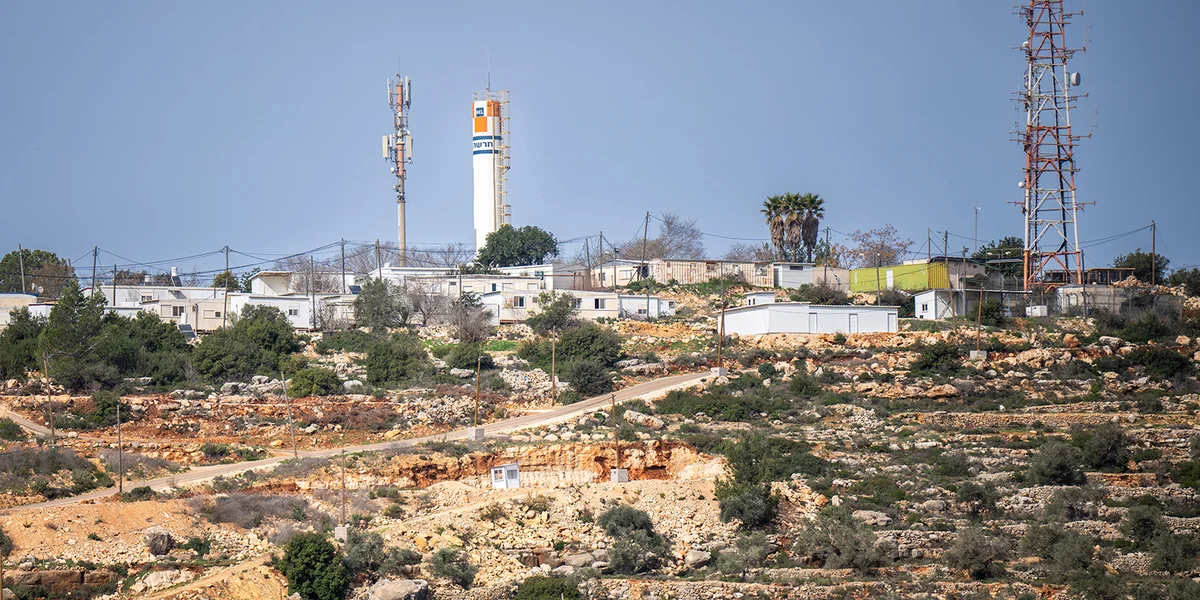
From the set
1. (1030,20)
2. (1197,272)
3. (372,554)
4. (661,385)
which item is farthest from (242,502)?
(1197,272)

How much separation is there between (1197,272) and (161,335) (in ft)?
153

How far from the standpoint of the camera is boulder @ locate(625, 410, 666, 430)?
40.7m

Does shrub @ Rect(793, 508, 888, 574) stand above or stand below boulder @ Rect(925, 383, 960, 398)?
below

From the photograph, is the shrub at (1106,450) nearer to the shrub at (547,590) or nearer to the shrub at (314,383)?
the shrub at (547,590)

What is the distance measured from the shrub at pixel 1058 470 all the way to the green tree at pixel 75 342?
1190 inches

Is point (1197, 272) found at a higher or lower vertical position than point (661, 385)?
higher

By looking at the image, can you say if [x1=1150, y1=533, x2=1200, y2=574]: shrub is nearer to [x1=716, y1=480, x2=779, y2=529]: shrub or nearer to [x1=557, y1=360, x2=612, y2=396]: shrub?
[x1=716, y1=480, x2=779, y2=529]: shrub

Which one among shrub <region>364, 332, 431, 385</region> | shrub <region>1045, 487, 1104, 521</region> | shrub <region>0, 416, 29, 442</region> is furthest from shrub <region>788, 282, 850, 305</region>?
shrub <region>0, 416, 29, 442</region>

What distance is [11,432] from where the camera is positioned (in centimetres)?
3812

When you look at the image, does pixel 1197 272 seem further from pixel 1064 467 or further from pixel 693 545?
pixel 693 545

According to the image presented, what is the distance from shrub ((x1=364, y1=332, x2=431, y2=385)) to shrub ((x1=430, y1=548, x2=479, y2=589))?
1950 cm

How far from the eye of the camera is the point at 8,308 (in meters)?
58.0

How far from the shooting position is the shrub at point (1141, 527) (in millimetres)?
29859

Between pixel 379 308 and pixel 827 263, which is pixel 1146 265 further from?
pixel 379 308
